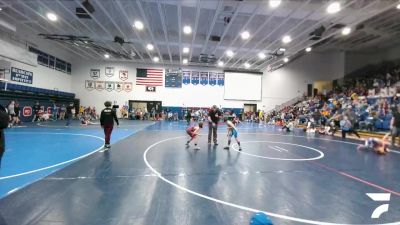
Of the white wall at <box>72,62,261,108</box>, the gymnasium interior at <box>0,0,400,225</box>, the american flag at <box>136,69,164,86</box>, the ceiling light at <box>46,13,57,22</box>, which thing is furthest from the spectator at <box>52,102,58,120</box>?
the ceiling light at <box>46,13,57,22</box>

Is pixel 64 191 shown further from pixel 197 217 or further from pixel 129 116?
pixel 129 116

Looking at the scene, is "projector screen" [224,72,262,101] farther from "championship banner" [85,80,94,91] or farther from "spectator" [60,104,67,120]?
"spectator" [60,104,67,120]

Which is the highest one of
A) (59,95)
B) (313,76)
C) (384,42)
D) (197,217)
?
(384,42)

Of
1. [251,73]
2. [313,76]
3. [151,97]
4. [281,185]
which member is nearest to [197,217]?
[281,185]

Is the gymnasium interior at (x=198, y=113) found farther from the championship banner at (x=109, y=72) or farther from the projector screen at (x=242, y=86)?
the championship banner at (x=109, y=72)

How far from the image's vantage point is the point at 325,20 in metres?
15.2

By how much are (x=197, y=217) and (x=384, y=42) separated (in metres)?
29.6

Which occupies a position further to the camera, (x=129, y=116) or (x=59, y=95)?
(x=129, y=116)

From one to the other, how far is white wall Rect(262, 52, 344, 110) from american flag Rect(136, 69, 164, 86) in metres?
13.6

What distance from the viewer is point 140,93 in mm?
29828

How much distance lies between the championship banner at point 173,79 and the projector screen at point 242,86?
606 cm

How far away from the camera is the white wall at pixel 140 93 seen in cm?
2867

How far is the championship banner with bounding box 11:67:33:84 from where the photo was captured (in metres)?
18.1

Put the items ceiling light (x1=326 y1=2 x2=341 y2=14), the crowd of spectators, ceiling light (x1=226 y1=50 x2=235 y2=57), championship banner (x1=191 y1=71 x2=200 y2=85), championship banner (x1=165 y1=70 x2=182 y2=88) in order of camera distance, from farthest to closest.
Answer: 1. championship banner (x1=191 y1=71 x2=200 y2=85)
2. championship banner (x1=165 y1=70 x2=182 y2=88)
3. ceiling light (x1=226 y1=50 x2=235 y2=57)
4. the crowd of spectators
5. ceiling light (x1=326 y1=2 x2=341 y2=14)
